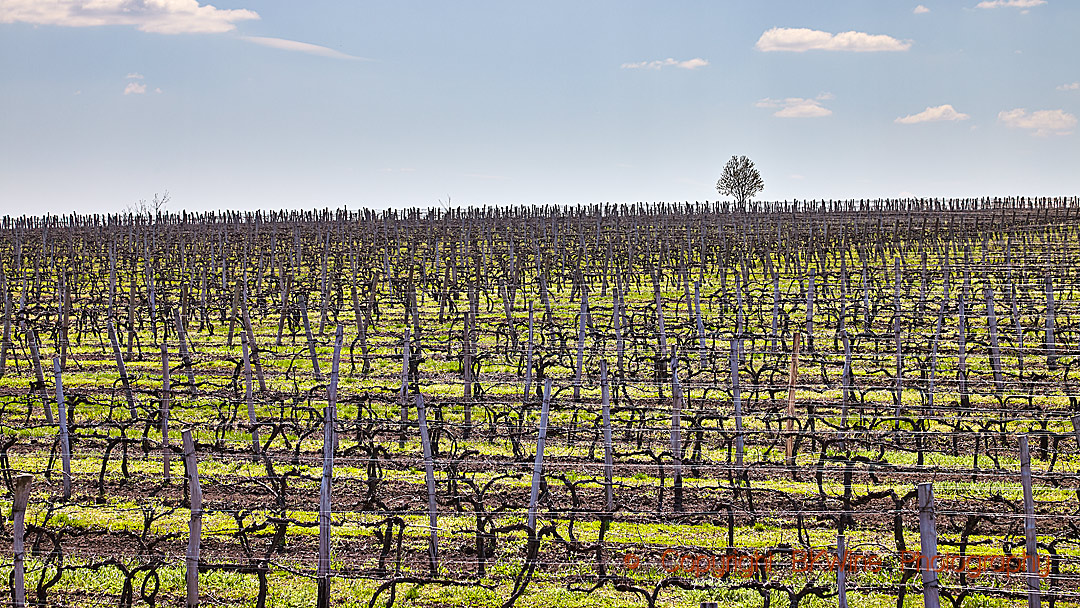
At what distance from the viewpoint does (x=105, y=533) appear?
7098 mm

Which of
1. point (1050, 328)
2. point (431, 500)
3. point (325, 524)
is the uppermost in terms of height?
point (1050, 328)

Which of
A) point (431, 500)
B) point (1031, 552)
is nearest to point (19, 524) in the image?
point (431, 500)

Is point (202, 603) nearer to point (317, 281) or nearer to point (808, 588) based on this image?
point (808, 588)

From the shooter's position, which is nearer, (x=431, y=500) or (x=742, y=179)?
(x=431, y=500)

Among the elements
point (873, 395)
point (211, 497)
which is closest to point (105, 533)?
point (211, 497)

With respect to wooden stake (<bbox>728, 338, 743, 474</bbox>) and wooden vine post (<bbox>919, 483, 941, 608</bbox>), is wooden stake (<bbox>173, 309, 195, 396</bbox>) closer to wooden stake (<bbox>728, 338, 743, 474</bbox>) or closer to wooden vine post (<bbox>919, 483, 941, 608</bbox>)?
wooden stake (<bbox>728, 338, 743, 474</bbox>)

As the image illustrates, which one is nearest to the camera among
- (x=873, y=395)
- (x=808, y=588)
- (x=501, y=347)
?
(x=808, y=588)

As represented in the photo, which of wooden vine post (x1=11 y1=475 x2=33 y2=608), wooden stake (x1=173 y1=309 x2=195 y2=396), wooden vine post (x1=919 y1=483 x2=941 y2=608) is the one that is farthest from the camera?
wooden stake (x1=173 y1=309 x2=195 y2=396)

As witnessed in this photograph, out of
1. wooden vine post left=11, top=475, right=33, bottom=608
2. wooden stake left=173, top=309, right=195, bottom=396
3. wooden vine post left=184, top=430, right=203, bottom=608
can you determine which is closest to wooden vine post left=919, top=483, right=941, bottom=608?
wooden vine post left=184, top=430, right=203, bottom=608

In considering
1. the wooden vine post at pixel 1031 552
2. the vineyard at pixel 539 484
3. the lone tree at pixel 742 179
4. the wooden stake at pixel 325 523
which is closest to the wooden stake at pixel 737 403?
the vineyard at pixel 539 484

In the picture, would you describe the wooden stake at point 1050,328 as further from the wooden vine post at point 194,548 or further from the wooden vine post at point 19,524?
the wooden vine post at point 19,524

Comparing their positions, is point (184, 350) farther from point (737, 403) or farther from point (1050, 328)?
point (1050, 328)

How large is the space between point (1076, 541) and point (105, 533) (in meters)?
6.18

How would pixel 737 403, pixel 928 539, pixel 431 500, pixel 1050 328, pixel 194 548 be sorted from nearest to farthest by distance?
pixel 928 539
pixel 194 548
pixel 431 500
pixel 737 403
pixel 1050 328
